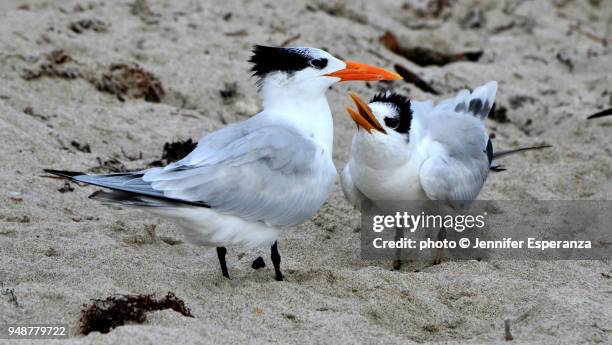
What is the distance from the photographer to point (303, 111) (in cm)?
432

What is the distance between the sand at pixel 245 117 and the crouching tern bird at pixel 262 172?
0.92 ft

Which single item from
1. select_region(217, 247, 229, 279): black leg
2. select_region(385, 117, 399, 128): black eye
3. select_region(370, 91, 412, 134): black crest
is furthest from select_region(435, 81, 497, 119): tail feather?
select_region(217, 247, 229, 279): black leg

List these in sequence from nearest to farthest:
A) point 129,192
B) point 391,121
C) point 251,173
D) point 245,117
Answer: point 129,192 < point 251,173 < point 391,121 < point 245,117

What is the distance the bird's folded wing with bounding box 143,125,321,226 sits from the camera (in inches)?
152

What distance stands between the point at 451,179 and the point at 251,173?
1.23 metres

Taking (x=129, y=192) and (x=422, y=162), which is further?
(x=422, y=162)

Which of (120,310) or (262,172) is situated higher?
(262,172)

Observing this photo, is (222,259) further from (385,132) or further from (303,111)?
(385,132)

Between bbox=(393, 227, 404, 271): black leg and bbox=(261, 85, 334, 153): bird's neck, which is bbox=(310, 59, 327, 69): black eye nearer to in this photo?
bbox=(261, 85, 334, 153): bird's neck

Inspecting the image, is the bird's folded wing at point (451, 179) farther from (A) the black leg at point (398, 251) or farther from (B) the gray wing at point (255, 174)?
(B) the gray wing at point (255, 174)

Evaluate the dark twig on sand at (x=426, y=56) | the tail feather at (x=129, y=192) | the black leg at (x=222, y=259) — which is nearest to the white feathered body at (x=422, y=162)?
the black leg at (x=222, y=259)

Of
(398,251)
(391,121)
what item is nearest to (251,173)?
(391,121)

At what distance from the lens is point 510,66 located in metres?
7.75

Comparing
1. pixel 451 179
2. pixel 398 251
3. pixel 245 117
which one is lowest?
pixel 398 251
